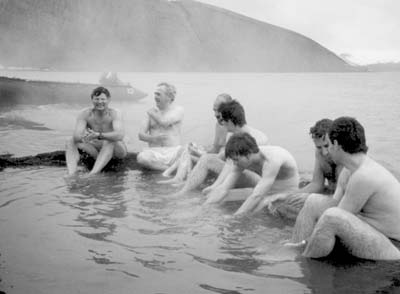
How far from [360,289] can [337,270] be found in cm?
41

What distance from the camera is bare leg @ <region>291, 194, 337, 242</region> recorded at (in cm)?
453

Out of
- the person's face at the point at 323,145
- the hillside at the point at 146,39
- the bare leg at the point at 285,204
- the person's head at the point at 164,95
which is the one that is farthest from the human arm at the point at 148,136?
the hillside at the point at 146,39

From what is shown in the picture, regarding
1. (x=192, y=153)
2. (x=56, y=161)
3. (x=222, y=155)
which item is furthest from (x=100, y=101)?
(x=222, y=155)

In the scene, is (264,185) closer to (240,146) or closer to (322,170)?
(240,146)

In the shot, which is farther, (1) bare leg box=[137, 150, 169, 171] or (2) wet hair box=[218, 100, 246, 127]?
(1) bare leg box=[137, 150, 169, 171]

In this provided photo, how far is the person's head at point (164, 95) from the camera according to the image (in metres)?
8.92

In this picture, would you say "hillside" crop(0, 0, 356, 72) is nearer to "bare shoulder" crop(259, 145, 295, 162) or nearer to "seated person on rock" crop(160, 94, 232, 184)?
"seated person on rock" crop(160, 94, 232, 184)

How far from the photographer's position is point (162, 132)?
9.20 m

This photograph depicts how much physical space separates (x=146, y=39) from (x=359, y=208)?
15939cm

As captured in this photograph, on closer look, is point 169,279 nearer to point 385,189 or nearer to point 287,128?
point 385,189

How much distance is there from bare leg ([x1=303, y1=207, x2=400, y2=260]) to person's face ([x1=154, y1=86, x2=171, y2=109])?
205 inches

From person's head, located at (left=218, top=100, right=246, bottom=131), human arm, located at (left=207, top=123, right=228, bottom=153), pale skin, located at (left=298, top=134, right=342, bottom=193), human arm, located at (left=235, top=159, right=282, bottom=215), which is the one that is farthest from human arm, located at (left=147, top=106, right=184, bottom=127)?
pale skin, located at (left=298, top=134, right=342, bottom=193)

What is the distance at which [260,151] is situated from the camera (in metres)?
6.00

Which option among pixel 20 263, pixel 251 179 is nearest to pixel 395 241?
pixel 251 179
